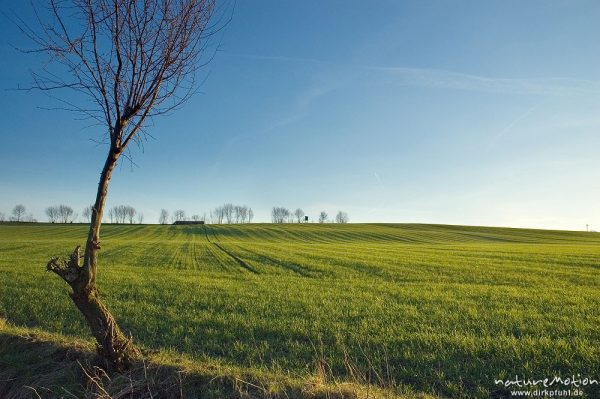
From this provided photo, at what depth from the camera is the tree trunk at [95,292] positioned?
5840mm

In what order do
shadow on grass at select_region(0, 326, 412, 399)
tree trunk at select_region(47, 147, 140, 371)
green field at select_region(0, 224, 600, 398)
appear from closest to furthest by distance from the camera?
shadow on grass at select_region(0, 326, 412, 399)
tree trunk at select_region(47, 147, 140, 371)
green field at select_region(0, 224, 600, 398)

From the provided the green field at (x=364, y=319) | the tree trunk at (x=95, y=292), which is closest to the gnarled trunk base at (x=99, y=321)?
the tree trunk at (x=95, y=292)

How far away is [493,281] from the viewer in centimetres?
2027

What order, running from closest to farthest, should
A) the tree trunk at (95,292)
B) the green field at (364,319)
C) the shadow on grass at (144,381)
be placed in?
the shadow on grass at (144,381) → the tree trunk at (95,292) → the green field at (364,319)

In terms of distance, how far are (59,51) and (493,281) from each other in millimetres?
20796

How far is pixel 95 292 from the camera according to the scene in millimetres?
6047

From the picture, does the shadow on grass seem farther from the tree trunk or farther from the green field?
the green field

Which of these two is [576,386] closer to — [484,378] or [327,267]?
[484,378]

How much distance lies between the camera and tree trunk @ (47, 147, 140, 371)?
5840 mm

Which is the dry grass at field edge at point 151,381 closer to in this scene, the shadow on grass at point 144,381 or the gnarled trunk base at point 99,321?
the shadow on grass at point 144,381

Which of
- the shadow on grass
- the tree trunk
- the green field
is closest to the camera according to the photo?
the shadow on grass

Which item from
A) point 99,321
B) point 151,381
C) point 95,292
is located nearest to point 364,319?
point 151,381

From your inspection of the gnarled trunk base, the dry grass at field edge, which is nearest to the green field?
the dry grass at field edge

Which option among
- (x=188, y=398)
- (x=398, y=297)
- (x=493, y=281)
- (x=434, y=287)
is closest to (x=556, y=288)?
(x=493, y=281)
